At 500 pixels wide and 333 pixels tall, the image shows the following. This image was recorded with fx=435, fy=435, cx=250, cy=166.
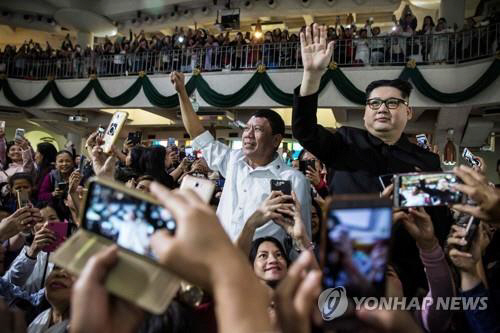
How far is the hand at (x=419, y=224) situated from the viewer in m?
1.13

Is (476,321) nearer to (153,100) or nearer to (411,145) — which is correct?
(411,145)

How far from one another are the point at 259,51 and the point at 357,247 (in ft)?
32.3

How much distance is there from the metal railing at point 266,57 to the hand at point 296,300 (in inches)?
329

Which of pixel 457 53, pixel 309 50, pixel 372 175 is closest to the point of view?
pixel 309 50

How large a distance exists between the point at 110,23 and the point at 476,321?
1398 cm

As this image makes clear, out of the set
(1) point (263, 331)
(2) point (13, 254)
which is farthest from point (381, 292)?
(2) point (13, 254)

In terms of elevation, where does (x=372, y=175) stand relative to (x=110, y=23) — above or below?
below

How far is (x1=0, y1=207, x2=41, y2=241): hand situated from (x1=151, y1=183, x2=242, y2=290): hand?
1.42m

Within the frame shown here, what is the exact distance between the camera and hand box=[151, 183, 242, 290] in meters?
0.53

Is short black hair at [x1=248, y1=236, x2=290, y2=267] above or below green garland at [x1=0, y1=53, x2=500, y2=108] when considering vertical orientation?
below

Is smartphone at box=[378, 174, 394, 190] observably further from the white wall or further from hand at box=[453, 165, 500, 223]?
the white wall

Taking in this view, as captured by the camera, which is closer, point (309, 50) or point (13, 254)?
point (309, 50)

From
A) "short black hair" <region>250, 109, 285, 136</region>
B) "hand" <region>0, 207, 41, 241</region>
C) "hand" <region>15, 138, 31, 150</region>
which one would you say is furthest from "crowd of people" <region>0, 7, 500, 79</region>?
"hand" <region>0, 207, 41, 241</region>

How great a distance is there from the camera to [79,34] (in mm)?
13539
